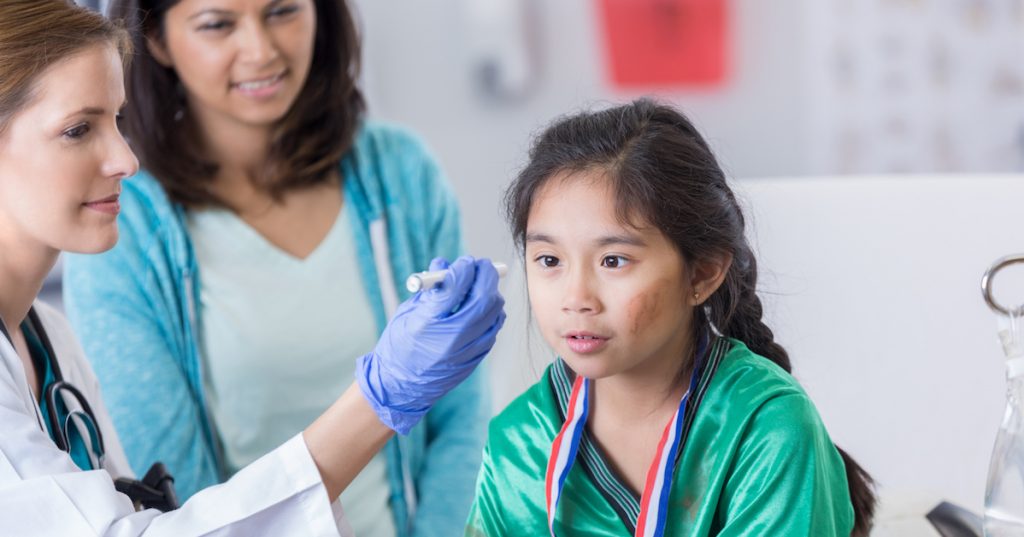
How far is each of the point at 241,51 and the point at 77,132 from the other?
393 mm

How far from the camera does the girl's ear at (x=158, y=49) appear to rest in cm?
160

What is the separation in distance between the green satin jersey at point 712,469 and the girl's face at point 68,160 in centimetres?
49

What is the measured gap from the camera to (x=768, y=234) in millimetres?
1578

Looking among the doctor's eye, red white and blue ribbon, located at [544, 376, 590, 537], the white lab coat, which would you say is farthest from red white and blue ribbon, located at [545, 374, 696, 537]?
the doctor's eye

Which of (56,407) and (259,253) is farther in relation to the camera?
(259,253)

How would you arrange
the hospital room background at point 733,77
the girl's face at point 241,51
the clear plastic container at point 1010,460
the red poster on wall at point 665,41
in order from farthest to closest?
the red poster on wall at point 665,41
the hospital room background at point 733,77
the girl's face at point 241,51
the clear plastic container at point 1010,460

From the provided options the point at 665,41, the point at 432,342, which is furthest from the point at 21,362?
the point at 665,41

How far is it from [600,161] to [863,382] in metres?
0.61

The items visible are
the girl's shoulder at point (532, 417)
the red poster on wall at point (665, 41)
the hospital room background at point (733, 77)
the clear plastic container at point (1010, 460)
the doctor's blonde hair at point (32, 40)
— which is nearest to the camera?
the clear plastic container at point (1010, 460)

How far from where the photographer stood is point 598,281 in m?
1.11

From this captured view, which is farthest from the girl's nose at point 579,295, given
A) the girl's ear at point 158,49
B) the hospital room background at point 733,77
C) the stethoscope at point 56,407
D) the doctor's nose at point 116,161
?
the hospital room background at point 733,77

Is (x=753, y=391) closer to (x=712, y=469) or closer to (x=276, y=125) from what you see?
(x=712, y=469)

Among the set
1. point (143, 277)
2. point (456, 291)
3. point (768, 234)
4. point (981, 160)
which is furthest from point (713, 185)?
point (981, 160)

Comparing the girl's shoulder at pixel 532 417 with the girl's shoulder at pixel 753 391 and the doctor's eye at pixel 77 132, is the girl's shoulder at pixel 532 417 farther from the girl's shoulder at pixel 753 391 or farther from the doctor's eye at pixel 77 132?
the doctor's eye at pixel 77 132
